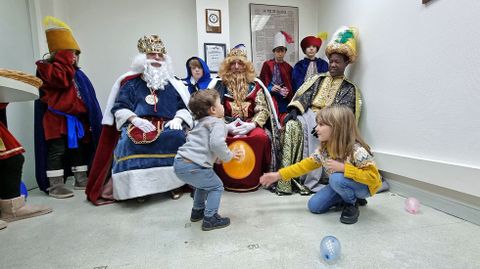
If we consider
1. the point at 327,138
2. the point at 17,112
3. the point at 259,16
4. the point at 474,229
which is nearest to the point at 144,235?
the point at 327,138

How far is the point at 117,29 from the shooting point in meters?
2.89

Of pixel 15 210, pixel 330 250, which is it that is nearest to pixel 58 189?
pixel 15 210

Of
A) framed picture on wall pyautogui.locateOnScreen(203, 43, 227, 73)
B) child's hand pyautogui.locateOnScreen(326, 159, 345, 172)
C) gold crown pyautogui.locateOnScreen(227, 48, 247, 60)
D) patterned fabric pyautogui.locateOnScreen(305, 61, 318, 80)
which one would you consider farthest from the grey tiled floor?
framed picture on wall pyautogui.locateOnScreen(203, 43, 227, 73)

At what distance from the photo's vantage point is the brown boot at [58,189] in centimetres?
203

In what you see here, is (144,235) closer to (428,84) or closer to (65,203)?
(65,203)

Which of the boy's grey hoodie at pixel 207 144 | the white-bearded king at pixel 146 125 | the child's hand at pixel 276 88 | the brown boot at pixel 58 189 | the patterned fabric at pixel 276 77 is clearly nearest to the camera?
the boy's grey hoodie at pixel 207 144

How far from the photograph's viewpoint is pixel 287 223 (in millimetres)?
1397

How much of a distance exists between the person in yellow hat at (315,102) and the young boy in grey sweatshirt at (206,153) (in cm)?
74

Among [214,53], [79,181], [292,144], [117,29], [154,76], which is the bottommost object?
[79,181]

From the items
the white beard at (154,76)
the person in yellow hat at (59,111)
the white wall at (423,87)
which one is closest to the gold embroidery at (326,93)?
the white wall at (423,87)

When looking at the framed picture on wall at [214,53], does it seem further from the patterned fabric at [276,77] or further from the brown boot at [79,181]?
the brown boot at [79,181]

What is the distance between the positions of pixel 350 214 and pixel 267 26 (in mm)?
2560

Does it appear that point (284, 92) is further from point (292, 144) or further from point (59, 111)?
point (59, 111)

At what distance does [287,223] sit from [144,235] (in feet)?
2.59
